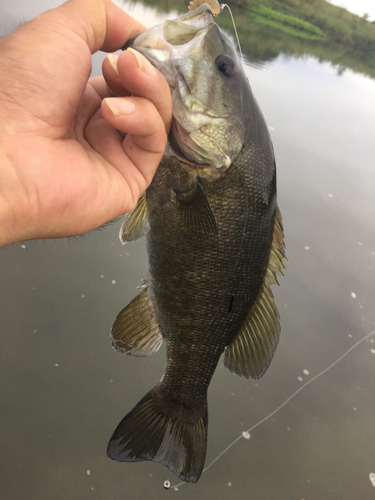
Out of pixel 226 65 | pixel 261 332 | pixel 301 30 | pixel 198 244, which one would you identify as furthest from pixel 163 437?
pixel 301 30

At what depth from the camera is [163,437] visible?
3.47 ft

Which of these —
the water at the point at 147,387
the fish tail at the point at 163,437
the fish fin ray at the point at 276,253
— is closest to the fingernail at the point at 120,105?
the fish fin ray at the point at 276,253

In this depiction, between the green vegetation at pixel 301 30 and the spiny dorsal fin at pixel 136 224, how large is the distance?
17.4 ft

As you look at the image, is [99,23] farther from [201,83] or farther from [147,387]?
[147,387]

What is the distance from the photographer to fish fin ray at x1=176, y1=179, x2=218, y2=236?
84 cm

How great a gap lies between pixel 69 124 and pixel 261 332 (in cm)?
82

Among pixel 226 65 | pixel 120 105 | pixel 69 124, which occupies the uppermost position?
pixel 226 65

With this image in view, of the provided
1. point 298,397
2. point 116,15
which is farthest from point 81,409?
point 116,15

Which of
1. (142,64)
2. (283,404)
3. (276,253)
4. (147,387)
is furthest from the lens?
(283,404)

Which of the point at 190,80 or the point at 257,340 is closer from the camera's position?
the point at 190,80

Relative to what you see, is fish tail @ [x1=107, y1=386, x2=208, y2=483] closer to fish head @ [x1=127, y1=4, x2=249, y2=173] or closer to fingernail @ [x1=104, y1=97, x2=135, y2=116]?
fish head @ [x1=127, y1=4, x2=249, y2=173]

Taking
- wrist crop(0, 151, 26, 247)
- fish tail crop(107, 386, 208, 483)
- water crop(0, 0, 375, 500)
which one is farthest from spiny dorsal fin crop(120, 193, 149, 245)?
water crop(0, 0, 375, 500)

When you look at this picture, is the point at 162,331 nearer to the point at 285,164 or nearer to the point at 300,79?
the point at 285,164

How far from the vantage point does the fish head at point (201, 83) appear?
0.72 meters
